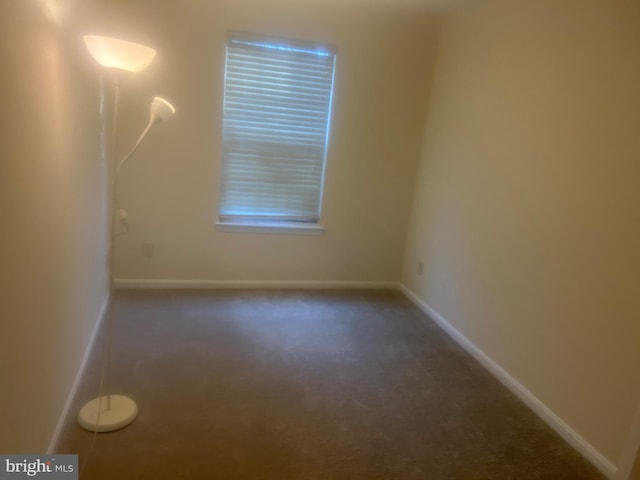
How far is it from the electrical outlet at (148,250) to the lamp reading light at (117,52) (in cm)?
203

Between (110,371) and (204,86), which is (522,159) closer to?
(204,86)

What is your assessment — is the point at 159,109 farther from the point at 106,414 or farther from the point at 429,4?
the point at 429,4

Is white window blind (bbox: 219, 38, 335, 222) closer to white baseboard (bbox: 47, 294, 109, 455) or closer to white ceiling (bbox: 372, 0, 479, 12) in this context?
white ceiling (bbox: 372, 0, 479, 12)

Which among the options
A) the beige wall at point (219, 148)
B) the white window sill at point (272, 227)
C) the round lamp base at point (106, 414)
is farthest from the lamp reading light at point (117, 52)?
the white window sill at point (272, 227)

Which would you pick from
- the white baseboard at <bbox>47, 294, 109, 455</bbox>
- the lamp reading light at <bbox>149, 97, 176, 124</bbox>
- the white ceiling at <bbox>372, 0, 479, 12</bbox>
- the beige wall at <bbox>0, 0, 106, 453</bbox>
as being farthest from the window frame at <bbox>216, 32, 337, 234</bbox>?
the lamp reading light at <bbox>149, 97, 176, 124</bbox>

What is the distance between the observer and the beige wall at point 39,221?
4.53 feet

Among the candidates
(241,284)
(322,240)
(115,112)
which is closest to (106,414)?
(115,112)

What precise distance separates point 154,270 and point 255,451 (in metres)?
2.14

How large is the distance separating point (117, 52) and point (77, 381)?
5.39 ft

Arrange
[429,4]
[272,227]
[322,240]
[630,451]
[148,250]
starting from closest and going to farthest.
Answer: [630,451], [429,4], [148,250], [272,227], [322,240]

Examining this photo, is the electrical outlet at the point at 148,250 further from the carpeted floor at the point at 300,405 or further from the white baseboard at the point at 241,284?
the carpeted floor at the point at 300,405

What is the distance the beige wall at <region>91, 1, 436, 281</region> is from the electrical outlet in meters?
0.04

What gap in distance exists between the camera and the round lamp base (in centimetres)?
202

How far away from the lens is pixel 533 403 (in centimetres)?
252
